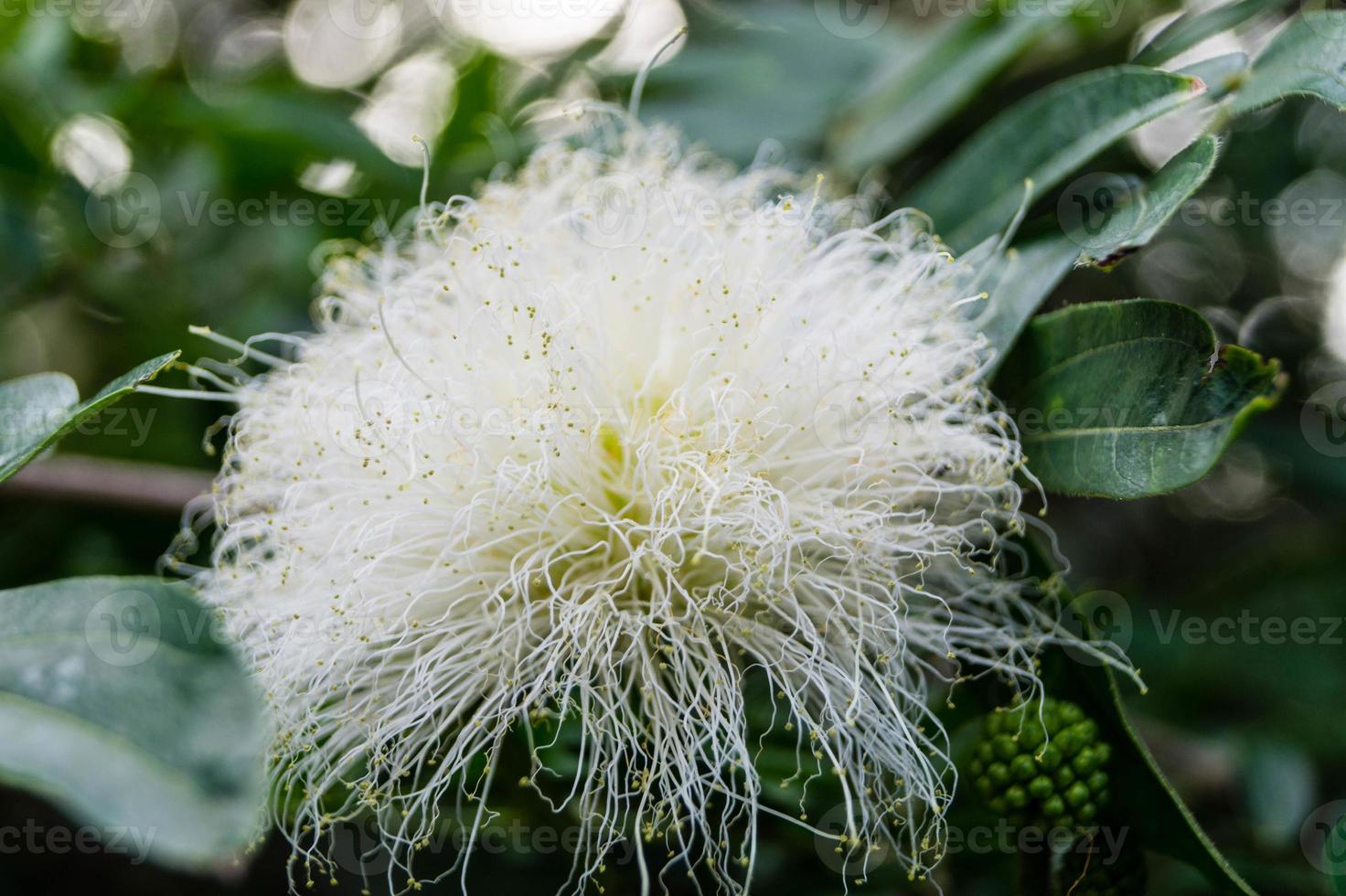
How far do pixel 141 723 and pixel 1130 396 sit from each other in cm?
113

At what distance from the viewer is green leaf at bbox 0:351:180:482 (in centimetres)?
111

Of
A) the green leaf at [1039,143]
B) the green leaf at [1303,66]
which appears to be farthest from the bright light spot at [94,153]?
the green leaf at [1303,66]

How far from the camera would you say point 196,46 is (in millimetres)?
3135

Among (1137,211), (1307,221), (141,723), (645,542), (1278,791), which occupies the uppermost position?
(1137,211)

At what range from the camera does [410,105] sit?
2617 mm

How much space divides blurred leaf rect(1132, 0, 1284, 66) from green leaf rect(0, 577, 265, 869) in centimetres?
165

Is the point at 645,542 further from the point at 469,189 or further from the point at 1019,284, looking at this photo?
the point at 469,189

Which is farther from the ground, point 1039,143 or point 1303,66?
point 1303,66

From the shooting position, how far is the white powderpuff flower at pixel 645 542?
1310mm

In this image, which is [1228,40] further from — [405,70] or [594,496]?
[405,70]

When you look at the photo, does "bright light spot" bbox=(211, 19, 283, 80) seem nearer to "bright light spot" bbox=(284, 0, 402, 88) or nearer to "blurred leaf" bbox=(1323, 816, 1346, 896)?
"bright light spot" bbox=(284, 0, 402, 88)

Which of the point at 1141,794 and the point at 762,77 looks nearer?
the point at 1141,794

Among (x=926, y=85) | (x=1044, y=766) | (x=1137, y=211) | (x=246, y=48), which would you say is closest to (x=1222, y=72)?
(x=1137, y=211)

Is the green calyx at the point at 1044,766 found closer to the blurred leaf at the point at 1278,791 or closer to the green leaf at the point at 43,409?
the blurred leaf at the point at 1278,791
